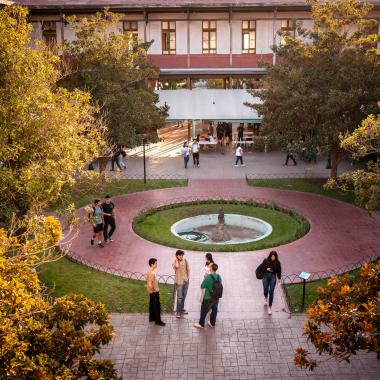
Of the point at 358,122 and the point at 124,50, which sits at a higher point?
the point at 124,50

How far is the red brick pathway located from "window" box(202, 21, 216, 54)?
15.6 metres

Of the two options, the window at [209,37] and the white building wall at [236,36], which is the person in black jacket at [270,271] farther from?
the window at [209,37]

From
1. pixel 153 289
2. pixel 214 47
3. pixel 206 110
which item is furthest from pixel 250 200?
pixel 214 47

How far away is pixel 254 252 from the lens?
575 inches

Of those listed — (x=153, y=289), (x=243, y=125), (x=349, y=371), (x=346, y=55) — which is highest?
(x=346, y=55)

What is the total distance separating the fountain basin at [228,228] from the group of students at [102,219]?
7.33 feet

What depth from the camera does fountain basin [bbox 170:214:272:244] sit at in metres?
16.5

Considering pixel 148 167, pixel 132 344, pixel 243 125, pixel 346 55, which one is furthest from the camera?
pixel 243 125

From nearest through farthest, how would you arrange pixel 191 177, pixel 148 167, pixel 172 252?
pixel 172 252 → pixel 191 177 → pixel 148 167

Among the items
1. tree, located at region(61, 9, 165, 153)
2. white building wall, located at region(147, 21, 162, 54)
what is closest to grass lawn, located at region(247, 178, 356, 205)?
tree, located at region(61, 9, 165, 153)

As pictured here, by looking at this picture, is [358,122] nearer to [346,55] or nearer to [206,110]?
[346,55]

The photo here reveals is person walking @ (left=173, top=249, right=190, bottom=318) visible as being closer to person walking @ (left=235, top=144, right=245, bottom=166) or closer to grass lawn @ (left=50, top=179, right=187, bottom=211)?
grass lawn @ (left=50, top=179, right=187, bottom=211)

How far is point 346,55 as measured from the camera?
19.3 metres

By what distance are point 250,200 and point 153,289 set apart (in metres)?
10.0
